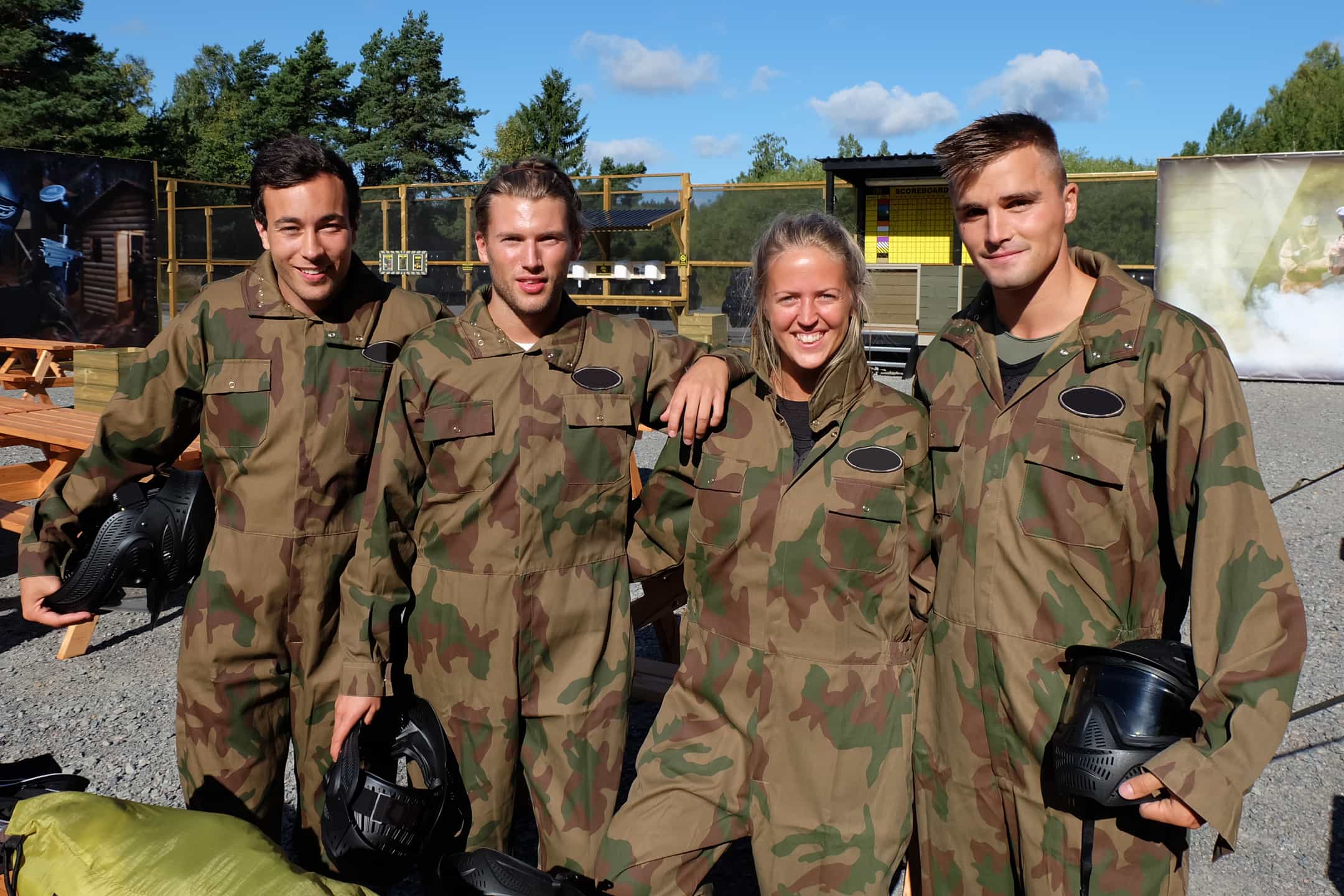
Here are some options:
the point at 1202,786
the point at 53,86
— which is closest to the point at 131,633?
the point at 1202,786

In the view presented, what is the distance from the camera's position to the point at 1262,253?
15266 millimetres

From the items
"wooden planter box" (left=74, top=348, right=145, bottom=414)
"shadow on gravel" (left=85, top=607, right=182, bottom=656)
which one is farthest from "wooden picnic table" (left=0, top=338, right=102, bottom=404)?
"shadow on gravel" (left=85, top=607, right=182, bottom=656)

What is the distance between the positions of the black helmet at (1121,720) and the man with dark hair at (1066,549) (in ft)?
0.11

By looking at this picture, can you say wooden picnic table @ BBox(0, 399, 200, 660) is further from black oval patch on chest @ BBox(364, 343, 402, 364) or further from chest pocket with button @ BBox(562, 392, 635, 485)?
chest pocket with button @ BBox(562, 392, 635, 485)

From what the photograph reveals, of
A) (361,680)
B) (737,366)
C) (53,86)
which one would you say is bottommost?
(361,680)

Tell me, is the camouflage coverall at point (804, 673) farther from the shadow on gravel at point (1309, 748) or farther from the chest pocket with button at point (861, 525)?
the shadow on gravel at point (1309, 748)

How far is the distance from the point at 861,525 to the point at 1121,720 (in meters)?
0.61

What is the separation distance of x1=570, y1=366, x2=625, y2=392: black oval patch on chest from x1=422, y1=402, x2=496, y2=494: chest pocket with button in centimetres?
24

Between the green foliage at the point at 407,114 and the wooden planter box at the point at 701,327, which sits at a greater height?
the green foliage at the point at 407,114

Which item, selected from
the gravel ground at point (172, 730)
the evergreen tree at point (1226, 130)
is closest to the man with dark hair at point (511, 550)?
the gravel ground at point (172, 730)

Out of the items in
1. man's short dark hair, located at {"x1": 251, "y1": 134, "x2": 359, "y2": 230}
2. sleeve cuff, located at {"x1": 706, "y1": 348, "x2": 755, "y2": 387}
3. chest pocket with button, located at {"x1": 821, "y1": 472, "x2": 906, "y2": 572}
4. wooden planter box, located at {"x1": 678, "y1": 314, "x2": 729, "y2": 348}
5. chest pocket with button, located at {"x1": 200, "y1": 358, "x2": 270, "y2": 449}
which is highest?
man's short dark hair, located at {"x1": 251, "y1": 134, "x2": 359, "y2": 230}

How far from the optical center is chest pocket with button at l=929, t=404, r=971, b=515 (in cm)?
210

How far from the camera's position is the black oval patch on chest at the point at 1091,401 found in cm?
193

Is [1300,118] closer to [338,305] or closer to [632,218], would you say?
[632,218]
